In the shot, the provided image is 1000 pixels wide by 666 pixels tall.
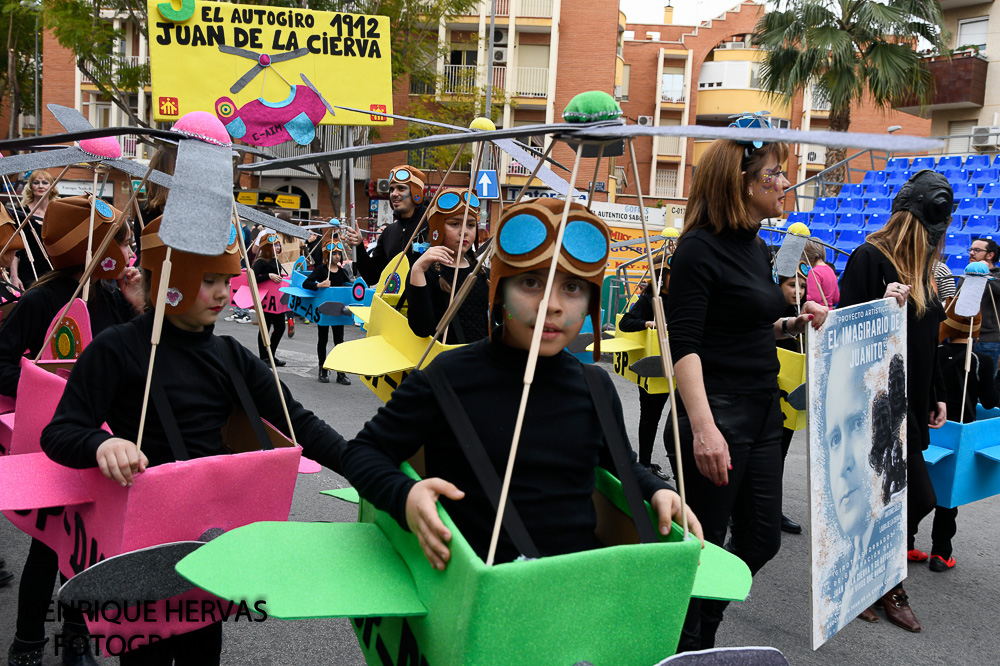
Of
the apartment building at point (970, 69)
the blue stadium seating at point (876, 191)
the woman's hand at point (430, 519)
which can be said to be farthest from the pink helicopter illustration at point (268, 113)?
the apartment building at point (970, 69)

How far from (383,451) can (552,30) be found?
3332 cm

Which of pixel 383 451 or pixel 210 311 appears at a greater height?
pixel 210 311

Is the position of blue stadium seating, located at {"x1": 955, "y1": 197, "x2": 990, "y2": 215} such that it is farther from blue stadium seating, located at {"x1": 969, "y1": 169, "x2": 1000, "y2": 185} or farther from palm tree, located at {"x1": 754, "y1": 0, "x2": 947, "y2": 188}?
palm tree, located at {"x1": 754, "y1": 0, "x2": 947, "y2": 188}

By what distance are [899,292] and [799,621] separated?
1628 mm

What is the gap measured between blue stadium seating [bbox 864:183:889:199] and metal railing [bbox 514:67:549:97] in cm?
1517

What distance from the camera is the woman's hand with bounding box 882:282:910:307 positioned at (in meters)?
3.48

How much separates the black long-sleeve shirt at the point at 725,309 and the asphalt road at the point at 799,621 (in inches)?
56.1

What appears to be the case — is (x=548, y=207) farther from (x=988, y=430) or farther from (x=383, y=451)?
(x=988, y=430)

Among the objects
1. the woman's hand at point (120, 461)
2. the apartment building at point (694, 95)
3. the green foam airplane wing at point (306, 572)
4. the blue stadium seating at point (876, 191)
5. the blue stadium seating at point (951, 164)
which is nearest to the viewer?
the green foam airplane wing at point (306, 572)

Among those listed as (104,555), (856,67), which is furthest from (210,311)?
(856,67)

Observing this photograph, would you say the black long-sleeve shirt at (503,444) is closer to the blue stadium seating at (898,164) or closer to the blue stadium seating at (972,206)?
the blue stadium seating at (972,206)

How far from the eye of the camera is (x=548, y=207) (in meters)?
1.88

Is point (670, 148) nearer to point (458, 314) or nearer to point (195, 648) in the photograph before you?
point (458, 314)

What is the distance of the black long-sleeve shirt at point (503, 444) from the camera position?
6.26 feet
